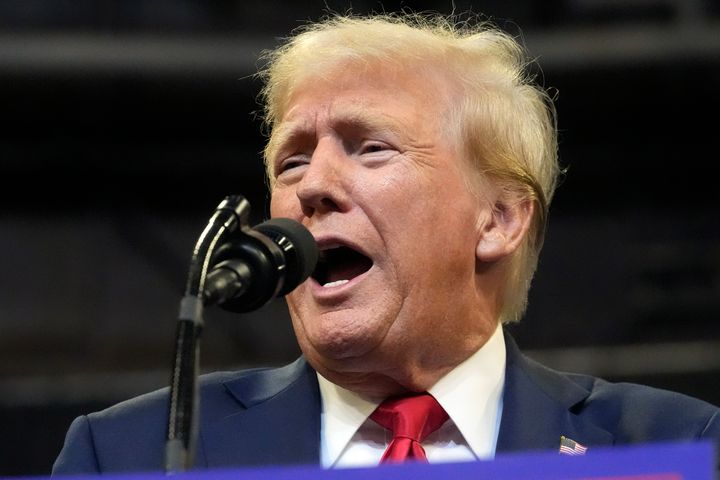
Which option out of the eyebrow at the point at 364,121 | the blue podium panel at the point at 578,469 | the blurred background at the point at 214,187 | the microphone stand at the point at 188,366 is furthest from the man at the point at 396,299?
the blurred background at the point at 214,187

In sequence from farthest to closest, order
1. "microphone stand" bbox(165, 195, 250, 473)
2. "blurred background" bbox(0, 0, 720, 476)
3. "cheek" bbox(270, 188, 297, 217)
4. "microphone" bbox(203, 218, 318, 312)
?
"blurred background" bbox(0, 0, 720, 476)
"cheek" bbox(270, 188, 297, 217)
"microphone" bbox(203, 218, 318, 312)
"microphone stand" bbox(165, 195, 250, 473)

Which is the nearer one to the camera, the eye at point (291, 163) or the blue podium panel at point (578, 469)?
the blue podium panel at point (578, 469)

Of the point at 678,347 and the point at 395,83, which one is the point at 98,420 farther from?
the point at 678,347

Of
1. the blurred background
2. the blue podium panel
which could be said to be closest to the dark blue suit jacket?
the blue podium panel

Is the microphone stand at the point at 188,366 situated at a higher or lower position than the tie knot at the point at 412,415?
higher

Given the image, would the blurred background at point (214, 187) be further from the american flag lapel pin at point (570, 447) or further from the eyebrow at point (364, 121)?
the american flag lapel pin at point (570, 447)

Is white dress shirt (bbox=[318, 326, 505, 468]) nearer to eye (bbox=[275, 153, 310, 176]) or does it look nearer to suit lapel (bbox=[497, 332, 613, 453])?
suit lapel (bbox=[497, 332, 613, 453])

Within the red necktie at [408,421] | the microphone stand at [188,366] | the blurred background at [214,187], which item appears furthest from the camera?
the blurred background at [214,187]

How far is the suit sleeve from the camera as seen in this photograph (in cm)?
184

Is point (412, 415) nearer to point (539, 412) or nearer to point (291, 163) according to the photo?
point (539, 412)

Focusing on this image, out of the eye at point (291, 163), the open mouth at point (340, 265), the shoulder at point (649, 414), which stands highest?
the eye at point (291, 163)

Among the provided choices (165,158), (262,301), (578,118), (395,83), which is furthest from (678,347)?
(262,301)

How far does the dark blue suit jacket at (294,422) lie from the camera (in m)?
1.84

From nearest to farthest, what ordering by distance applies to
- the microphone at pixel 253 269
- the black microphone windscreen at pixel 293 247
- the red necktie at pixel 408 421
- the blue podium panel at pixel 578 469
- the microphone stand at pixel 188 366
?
the blue podium panel at pixel 578 469, the microphone stand at pixel 188 366, the microphone at pixel 253 269, the black microphone windscreen at pixel 293 247, the red necktie at pixel 408 421
